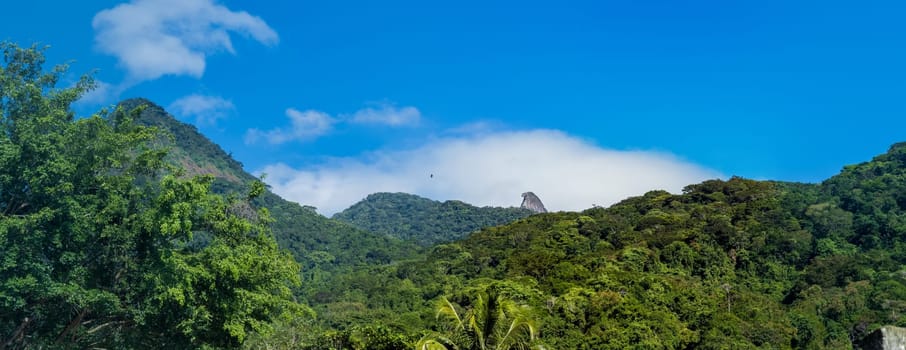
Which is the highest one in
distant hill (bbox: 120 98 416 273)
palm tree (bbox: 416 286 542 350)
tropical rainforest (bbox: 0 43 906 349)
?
distant hill (bbox: 120 98 416 273)

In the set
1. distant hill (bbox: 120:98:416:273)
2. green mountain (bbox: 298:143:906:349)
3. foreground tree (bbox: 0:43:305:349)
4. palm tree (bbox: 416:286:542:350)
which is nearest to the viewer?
palm tree (bbox: 416:286:542:350)

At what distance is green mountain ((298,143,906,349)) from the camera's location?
37.3 metres

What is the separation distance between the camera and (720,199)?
230ft

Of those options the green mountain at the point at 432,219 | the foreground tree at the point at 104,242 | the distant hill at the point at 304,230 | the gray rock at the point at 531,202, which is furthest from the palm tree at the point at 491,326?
the gray rock at the point at 531,202

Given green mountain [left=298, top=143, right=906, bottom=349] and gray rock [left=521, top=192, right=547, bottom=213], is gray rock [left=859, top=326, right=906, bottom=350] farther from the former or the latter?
gray rock [left=521, top=192, right=547, bottom=213]

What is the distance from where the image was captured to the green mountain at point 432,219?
155 meters

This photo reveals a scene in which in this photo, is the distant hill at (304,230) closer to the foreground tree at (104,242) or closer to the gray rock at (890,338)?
the foreground tree at (104,242)

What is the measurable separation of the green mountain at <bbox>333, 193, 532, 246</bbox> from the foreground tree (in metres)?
122

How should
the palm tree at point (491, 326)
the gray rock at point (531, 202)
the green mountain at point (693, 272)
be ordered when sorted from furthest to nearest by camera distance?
the gray rock at point (531, 202), the green mountain at point (693, 272), the palm tree at point (491, 326)

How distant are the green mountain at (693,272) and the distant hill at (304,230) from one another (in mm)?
23269

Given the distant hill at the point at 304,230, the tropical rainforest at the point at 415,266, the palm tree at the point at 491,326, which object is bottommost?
the palm tree at the point at 491,326

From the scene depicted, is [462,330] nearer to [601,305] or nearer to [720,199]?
[601,305]

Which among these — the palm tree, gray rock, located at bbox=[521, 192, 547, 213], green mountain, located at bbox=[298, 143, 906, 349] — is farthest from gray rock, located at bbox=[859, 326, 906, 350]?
gray rock, located at bbox=[521, 192, 547, 213]

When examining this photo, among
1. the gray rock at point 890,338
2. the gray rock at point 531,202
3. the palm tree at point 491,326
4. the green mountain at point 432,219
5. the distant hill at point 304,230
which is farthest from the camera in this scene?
the gray rock at point 531,202
